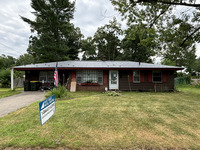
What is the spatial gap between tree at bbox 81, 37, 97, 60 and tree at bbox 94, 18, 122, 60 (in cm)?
138

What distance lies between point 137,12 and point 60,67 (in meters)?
8.42

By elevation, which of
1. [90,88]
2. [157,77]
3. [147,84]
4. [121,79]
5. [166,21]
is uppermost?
[166,21]

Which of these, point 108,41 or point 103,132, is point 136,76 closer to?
point 103,132

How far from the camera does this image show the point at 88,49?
26.4m

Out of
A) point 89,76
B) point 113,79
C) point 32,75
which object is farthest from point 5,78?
point 113,79

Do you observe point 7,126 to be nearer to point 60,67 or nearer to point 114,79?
point 60,67

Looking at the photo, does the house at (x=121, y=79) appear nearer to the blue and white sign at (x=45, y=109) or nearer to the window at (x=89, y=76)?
the window at (x=89, y=76)

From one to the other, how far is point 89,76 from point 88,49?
17262 millimetres

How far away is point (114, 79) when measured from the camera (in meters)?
10.5

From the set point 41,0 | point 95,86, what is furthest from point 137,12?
point 41,0

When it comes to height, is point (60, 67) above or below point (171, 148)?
above

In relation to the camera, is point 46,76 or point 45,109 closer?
point 45,109

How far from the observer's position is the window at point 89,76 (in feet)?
34.7

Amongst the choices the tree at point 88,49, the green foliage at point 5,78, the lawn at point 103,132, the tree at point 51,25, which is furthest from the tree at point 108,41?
the lawn at point 103,132
